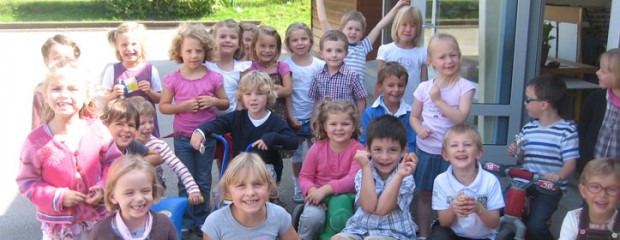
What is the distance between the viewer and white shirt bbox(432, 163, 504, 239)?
11.1 ft

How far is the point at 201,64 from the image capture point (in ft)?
14.5

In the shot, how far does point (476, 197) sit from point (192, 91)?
82.5 inches

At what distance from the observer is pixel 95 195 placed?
306 cm

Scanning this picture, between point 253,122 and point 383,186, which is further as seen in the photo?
point 253,122

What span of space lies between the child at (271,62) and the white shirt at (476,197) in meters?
1.62

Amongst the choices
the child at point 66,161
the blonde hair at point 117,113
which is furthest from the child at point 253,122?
the child at point 66,161

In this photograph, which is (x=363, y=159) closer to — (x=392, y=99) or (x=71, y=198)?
(x=392, y=99)

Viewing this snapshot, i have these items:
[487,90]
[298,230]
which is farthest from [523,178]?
[487,90]

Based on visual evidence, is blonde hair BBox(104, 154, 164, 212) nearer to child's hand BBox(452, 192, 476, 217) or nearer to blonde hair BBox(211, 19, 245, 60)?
child's hand BBox(452, 192, 476, 217)

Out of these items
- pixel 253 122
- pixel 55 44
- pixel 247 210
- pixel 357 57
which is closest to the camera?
pixel 247 210

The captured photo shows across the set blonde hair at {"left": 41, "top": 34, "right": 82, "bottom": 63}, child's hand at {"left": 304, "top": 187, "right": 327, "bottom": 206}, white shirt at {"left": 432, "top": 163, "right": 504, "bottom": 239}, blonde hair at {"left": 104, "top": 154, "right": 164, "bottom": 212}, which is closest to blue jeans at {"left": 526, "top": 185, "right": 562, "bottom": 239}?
white shirt at {"left": 432, "top": 163, "right": 504, "bottom": 239}

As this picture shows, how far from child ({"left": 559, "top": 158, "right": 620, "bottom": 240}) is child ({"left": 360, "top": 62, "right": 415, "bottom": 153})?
1264mm

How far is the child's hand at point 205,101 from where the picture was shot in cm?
426

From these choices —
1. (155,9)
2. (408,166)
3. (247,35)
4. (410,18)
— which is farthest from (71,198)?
(155,9)
